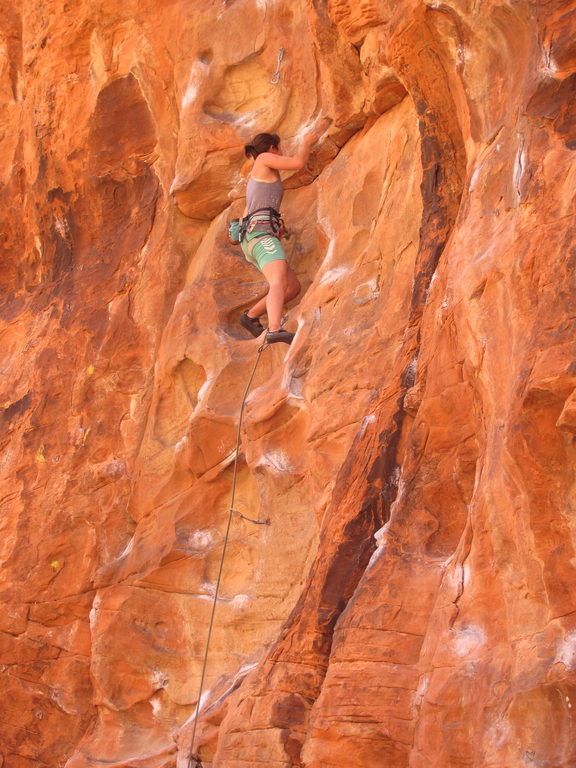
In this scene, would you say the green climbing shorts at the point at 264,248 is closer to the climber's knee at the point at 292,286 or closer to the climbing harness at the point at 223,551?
the climber's knee at the point at 292,286

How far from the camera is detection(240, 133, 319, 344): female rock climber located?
8.02 meters

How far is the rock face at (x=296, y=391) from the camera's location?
15.6ft

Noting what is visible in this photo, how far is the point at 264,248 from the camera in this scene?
319 inches

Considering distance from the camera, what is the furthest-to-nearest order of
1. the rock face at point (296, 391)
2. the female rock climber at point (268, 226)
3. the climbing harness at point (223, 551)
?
the female rock climber at point (268, 226) → the climbing harness at point (223, 551) → the rock face at point (296, 391)

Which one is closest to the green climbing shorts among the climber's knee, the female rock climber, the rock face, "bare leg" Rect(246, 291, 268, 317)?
the female rock climber

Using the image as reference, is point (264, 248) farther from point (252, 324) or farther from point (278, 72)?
point (278, 72)

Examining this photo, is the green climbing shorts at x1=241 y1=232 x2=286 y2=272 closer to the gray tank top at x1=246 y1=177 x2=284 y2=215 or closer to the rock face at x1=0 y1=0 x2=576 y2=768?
the gray tank top at x1=246 y1=177 x2=284 y2=215

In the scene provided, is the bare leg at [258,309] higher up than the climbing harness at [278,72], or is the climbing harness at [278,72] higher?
the climbing harness at [278,72]

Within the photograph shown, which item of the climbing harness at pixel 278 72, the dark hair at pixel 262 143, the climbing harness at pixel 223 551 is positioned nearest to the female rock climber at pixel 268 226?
the dark hair at pixel 262 143

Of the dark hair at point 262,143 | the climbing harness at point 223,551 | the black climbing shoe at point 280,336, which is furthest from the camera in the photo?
the dark hair at point 262,143

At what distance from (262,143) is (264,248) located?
82cm

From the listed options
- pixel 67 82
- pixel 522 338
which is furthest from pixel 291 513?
pixel 67 82

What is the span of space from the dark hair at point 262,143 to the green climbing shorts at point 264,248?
25.9 inches

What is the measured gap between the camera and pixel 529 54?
5.38 m
